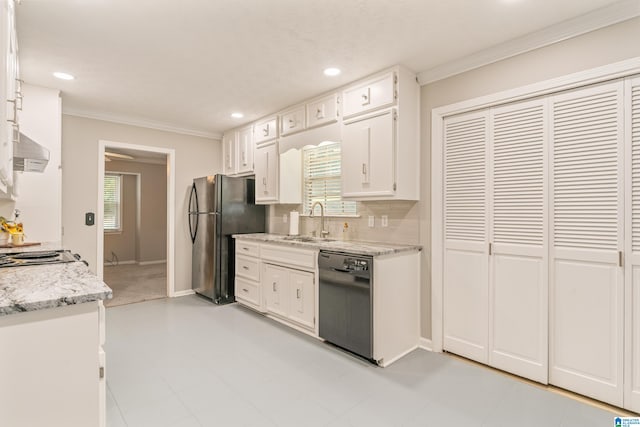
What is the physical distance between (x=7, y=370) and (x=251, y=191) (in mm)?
3688

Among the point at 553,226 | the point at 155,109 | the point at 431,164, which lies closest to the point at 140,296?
the point at 155,109

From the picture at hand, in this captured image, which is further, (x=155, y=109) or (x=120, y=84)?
(x=155, y=109)

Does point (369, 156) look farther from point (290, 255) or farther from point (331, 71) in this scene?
point (290, 255)

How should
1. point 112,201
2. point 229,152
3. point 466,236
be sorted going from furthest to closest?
point 112,201 → point 229,152 → point 466,236

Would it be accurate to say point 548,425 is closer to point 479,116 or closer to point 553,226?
point 553,226

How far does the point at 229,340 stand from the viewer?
310cm

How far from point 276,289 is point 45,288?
8.03 feet

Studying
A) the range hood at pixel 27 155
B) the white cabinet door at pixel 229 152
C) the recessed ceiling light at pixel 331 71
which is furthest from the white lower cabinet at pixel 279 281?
the range hood at pixel 27 155

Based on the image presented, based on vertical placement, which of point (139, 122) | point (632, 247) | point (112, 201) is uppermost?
point (139, 122)

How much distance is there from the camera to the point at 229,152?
504 cm

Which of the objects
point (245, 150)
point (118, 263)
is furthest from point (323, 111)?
point (118, 263)

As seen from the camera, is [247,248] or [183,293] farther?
[183,293]

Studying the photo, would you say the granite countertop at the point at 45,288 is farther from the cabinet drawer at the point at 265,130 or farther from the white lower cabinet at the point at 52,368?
the cabinet drawer at the point at 265,130

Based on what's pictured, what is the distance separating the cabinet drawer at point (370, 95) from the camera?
9.24 feet
